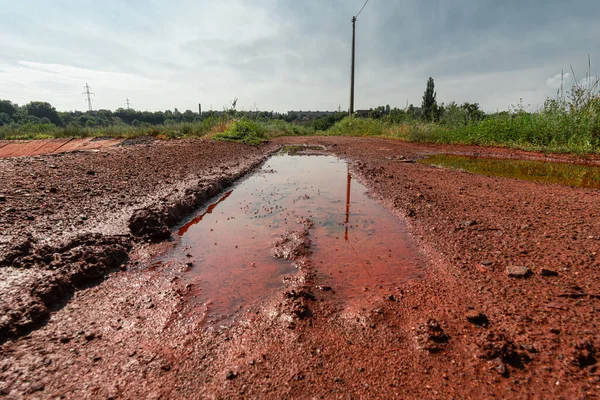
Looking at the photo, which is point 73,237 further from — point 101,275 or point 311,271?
point 311,271

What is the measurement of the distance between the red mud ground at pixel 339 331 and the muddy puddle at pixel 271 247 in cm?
12

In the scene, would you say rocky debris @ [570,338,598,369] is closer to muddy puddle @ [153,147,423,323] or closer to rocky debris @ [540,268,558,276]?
rocky debris @ [540,268,558,276]

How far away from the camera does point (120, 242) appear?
2357 millimetres

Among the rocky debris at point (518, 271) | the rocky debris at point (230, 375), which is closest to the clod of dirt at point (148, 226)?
the rocky debris at point (230, 375)

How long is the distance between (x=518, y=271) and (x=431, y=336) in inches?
40.1

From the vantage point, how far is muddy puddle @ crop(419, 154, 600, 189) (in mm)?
5305

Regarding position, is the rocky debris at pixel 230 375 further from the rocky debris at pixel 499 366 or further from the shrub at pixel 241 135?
the shrub at pixel 241 135

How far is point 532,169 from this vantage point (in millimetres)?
6434

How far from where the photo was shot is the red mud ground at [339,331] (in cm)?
119

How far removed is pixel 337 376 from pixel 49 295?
1647 millimetres

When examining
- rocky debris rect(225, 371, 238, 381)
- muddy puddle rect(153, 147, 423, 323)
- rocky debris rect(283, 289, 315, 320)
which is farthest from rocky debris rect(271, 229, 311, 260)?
rocky debris rect(225, 371, 238, 381)

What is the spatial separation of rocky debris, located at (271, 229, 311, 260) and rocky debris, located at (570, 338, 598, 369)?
1.64 metres

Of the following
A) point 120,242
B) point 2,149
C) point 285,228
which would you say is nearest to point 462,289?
point 285,228

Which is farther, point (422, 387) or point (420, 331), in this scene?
point (420, 331)
